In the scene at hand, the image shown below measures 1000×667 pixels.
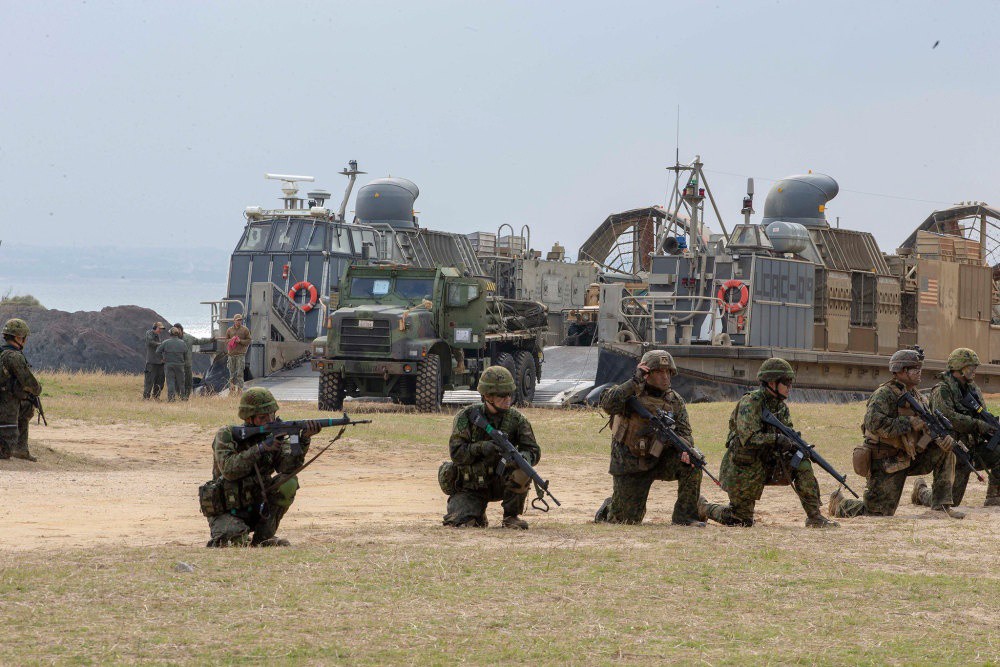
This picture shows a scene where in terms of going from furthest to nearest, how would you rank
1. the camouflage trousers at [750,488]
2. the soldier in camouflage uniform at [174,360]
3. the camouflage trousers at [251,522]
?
1. the soldier in camouflage uniform at [174,360]
2. the camouflage trousers at [750,488]
3. the camouflage trousers at [251,522]

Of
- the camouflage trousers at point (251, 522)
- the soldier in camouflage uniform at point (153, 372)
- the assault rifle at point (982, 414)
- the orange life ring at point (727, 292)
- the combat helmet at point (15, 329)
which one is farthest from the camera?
the orange life ring at point (727, 292)

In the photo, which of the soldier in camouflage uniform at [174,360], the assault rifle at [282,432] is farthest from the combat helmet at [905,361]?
the soldier in camouflage uniform at [174,360]

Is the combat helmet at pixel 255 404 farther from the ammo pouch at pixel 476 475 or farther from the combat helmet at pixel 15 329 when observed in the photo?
the combat helmet at pixel 15 329

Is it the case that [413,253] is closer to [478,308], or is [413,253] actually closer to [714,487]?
[478,308]

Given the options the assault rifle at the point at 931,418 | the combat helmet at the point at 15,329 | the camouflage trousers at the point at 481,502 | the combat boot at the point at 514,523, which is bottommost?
the combat boot at the point at 514,523

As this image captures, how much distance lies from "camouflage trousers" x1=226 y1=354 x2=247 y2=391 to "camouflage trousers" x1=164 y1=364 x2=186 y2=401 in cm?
189

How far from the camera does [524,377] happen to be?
82.5ft

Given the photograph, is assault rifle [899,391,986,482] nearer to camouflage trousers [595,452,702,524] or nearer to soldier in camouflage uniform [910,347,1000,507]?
soldier in camouflage uniform [910,347,1000,507]

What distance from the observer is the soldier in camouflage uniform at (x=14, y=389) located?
1320 cm

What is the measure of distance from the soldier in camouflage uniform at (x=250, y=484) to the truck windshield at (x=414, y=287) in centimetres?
1436

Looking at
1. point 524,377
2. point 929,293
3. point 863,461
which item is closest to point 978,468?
point 863,461

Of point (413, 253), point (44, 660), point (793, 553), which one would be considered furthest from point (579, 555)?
point (413, 253)

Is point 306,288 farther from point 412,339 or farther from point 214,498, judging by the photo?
point 214,498

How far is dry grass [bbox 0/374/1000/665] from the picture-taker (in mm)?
5859
